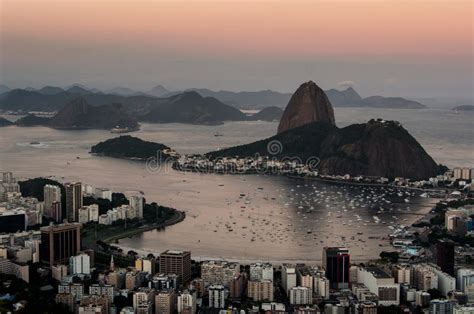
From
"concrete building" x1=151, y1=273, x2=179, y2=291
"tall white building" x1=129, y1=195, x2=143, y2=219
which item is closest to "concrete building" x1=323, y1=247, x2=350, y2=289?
"concrete building" x1=151, y1=273, x2=179, y2=291

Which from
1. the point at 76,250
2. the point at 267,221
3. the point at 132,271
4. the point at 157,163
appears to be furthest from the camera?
the point at 157,163

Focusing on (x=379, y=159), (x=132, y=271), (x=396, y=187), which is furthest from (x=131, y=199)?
(x=379, y=159)

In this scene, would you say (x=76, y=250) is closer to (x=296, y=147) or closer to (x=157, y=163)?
(x=157, y=163)

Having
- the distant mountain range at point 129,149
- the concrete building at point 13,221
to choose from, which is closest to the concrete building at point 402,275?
the concrete building at point 13,221

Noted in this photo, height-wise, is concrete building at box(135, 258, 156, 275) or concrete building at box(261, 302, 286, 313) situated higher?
concrete building at box(135, 258, 156, 275)

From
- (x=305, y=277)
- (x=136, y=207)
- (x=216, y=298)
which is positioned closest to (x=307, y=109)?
(x=136, y=207)

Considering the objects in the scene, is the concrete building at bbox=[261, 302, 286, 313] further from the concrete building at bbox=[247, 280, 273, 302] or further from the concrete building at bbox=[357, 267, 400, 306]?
the concrete building at bbox=[357, 267, 400, 306]
